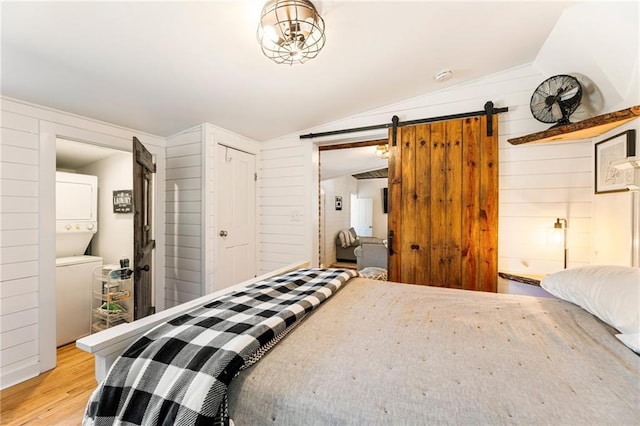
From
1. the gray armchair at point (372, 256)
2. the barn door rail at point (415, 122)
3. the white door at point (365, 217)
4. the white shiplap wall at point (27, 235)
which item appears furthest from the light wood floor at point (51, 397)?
the white door at point (365, 217)

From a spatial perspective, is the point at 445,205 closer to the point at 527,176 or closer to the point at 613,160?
the point at 527,176

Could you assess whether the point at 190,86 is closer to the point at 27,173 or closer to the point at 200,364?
the point at 27,173

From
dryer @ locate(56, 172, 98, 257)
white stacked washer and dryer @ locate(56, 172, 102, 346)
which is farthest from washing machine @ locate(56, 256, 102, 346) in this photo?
dryer @ locate(56, 172, 98, 257)

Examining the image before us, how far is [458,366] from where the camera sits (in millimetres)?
900

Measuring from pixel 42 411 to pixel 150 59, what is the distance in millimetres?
2456

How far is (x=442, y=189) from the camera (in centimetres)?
266

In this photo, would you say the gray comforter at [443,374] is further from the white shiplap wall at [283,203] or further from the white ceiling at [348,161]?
the white ceiling at [348,161]

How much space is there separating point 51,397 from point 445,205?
3510 mm

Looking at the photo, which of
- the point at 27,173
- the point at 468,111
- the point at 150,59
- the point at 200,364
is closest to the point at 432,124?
the point at 468,111

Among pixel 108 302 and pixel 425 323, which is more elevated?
pixel 425 323

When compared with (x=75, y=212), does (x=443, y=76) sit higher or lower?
higher

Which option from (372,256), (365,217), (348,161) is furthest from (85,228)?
(365,217)

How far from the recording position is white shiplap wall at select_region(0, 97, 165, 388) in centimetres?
203

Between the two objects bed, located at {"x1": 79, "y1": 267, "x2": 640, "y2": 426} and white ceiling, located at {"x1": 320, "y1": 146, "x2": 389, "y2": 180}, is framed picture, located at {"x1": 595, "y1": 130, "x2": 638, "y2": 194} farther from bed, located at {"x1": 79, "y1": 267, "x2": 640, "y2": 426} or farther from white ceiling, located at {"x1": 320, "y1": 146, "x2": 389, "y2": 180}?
white ceiling, located at {"x1": 320, "y1": 146, "x2": 389, "y2": 180}
